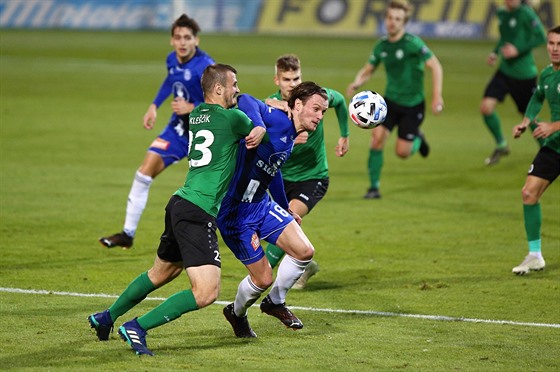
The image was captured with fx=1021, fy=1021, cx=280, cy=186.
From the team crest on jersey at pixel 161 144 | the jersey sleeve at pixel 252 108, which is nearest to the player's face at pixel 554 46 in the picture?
the jersey sleeve at pixel 252 108

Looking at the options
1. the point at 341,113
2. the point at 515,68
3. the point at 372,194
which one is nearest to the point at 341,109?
the point at 341,113

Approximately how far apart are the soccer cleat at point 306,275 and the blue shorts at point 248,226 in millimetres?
1981

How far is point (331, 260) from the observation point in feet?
37.4

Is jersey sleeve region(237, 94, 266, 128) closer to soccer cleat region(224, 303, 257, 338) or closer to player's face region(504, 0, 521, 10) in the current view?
soccer cleat region(224, 303, 257, 338)

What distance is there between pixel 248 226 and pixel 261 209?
0.19m

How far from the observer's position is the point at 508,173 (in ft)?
58.4

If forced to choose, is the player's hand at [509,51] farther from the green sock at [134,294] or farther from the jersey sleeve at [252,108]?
the green sock at [134,294]

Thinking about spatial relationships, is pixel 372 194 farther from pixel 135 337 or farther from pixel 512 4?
pixel 135 337

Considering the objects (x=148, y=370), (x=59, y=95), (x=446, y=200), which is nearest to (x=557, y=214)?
(x=446, y=200)

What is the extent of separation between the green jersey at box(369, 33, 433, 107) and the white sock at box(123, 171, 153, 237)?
5.33 meters

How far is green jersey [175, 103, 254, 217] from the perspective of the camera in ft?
24.3

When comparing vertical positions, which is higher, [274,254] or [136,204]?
[274,254]

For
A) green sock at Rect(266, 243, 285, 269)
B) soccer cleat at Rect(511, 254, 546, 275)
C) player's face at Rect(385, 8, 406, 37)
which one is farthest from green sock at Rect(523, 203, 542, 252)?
player's face at Rect(385, 8, 406, 37)

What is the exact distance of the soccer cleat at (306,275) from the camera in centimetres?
1009
